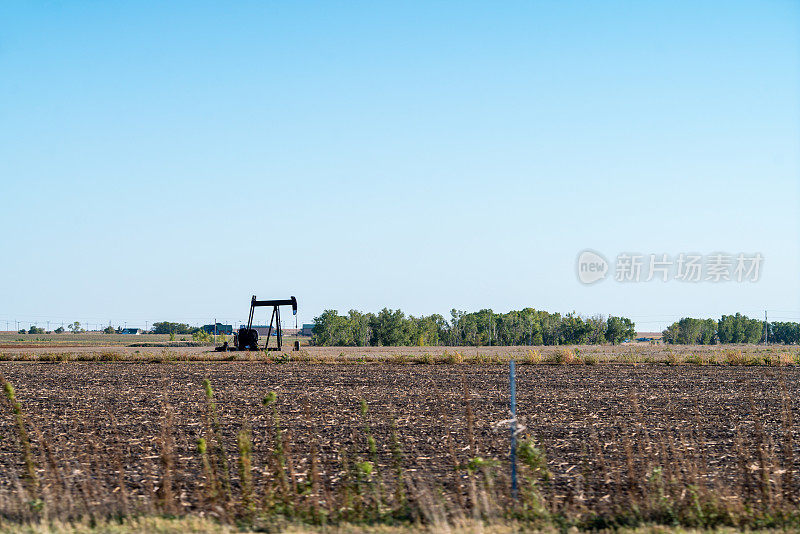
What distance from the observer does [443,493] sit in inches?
370

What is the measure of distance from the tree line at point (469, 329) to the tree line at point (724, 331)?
17207 mm

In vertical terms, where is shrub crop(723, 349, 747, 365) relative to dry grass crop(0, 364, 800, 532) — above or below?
above

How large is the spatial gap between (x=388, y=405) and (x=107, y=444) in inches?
317

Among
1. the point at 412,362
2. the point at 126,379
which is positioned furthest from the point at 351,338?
the point at 126,379

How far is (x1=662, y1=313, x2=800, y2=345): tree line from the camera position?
17338cm

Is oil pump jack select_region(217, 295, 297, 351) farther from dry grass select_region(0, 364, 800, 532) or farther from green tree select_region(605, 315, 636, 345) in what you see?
green tree select_region(605, 315, 636, 345)

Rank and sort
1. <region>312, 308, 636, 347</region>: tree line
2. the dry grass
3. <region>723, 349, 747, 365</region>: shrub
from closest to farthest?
the dry grass → <region>723, 349, 747, 365</region>: shrub → <region>312, 308, 636, 347</region>: tree line

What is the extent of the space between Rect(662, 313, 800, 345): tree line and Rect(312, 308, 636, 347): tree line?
677 inches

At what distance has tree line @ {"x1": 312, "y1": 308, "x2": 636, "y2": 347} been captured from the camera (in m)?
133

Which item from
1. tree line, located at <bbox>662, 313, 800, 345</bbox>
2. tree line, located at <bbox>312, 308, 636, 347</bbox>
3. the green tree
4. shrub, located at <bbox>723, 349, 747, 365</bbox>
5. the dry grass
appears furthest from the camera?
tree line, located at <bbox>662, 313, 800, 345</bbox>

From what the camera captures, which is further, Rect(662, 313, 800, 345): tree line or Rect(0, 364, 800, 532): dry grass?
Rect(662, 313, 800, 345): tree line

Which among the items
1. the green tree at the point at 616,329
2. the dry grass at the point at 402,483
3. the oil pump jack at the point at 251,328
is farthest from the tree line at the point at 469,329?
the dry grass at the point at 402,483

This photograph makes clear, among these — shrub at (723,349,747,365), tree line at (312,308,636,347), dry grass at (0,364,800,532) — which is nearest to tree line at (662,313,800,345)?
tree line at (312,308,636,347)

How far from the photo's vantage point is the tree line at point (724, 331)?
17338 centimetres
